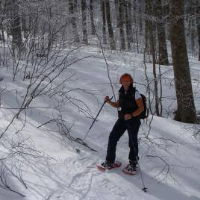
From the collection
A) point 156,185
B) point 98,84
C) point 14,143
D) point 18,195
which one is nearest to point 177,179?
point 156,185

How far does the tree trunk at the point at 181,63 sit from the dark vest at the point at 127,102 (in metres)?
2.46

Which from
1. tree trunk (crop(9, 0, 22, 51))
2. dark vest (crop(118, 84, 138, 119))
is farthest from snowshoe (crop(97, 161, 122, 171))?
tree trunk (crop(9, 0, 22, 51))

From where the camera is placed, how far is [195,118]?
7109 millimetres

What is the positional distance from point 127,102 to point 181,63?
8.47ft

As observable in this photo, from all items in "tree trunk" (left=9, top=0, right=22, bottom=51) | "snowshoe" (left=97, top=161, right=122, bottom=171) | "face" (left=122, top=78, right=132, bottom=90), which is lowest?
"snowshoe" (left=97, top=161, right=122, bottom=171)

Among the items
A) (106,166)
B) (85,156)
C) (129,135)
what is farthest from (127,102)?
(85,156)

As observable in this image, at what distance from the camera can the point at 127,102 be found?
4.74 m

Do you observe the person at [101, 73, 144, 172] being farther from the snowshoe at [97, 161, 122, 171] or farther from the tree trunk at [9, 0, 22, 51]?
the tree trunk at [9, 0, 22, 51]

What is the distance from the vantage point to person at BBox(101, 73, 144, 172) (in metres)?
4.66

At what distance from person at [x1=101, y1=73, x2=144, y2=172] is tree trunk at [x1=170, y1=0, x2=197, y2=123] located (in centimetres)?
245

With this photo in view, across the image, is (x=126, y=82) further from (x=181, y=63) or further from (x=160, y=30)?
(x=160, y=30)

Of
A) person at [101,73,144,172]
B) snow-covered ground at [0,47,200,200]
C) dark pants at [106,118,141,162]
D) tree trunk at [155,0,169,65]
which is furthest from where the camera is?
tree trunk at [155,0,169,65]

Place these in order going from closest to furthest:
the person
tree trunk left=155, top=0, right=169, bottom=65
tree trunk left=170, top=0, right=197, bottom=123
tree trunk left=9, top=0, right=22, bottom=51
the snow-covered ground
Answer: the snow-covered ground
the person
tree trunk left=170, top=0, right=197, bottom=123
tree trunk left=155, top=0, right=169, bottom=65
tree trunk left=9, top=0, right=22, bottom=51

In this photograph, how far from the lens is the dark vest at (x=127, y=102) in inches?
186
